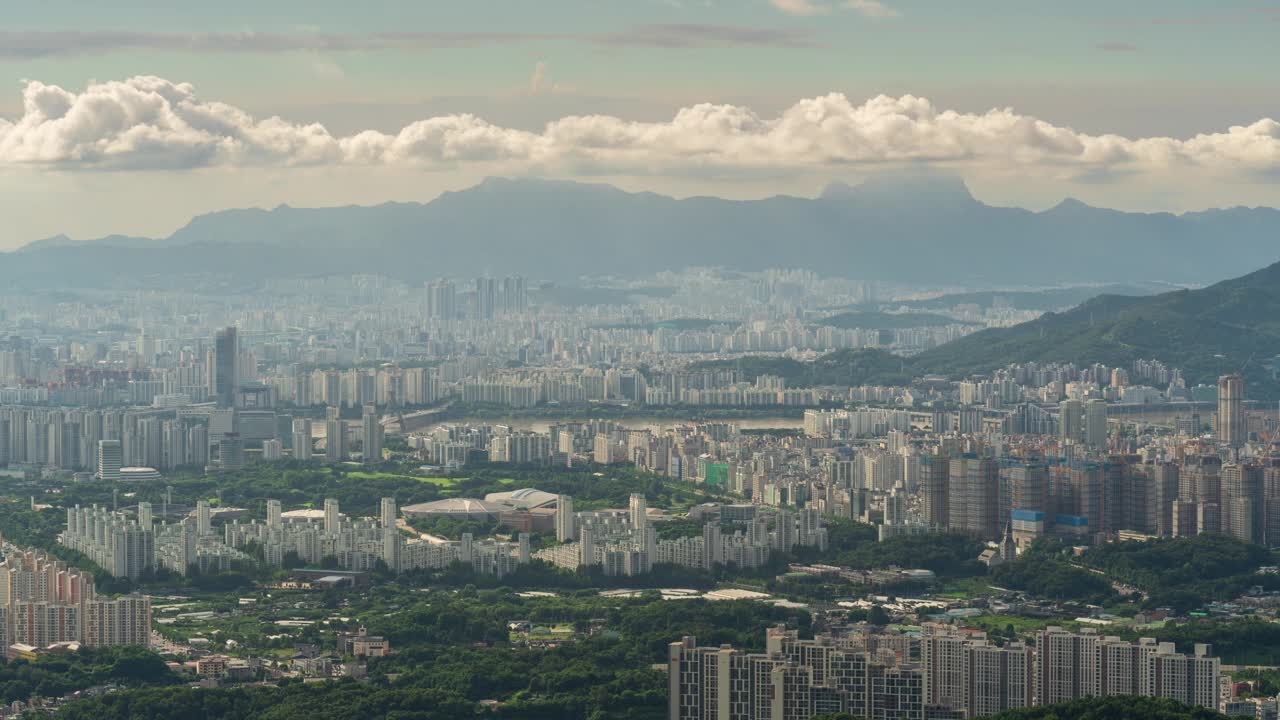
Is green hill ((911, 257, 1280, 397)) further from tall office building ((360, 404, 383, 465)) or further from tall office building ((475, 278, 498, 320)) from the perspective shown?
tall office building ((475, 278, 498, 320))

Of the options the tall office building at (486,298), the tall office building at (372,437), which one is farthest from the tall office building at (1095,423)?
the tall office building at (486,298)

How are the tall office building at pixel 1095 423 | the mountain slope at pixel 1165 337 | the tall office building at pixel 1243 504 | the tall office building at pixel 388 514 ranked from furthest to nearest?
the mountain slope at pixel 1165 337
the tall office building at pixel 1095 423
the tall office building at pixel 388 514
the tall office building at pixel 1243 504

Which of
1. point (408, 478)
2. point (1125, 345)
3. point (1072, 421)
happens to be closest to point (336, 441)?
point (408, 478)

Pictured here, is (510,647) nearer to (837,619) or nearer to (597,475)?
(837,619)

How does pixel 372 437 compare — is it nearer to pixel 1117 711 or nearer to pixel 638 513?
pixel 638 513

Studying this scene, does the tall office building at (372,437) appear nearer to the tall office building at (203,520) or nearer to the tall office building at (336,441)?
the tall office building at (336,441)

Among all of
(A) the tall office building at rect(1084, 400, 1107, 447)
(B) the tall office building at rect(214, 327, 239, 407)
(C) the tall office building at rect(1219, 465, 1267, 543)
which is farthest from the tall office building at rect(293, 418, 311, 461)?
(C) the tall office building at rect(1219, 465, 1267, 543)
